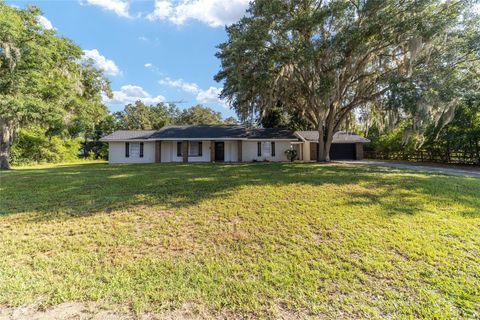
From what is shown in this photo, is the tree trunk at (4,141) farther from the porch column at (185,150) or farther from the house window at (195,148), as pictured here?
the house window at (195,148)

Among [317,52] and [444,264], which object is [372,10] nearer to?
[317,52]

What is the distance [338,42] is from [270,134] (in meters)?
11.2

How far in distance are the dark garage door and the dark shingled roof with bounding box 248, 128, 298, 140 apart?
6.33 metres

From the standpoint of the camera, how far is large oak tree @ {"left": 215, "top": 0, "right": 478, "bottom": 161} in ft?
33.6

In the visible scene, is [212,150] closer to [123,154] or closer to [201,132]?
[201,132]

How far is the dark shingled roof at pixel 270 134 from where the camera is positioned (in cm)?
2059

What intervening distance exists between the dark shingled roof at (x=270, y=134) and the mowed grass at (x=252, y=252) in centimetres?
1407

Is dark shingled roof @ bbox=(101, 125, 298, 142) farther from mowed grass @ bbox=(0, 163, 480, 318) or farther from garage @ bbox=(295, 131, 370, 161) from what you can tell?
mowed grass @ bbox=(0, 163, 480, 318)

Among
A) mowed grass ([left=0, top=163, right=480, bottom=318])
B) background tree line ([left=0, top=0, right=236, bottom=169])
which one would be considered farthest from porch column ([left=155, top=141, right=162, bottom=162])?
mowed grass ([left=0, top=163, right=480, bottom=318])

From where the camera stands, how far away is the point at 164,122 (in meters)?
41.8

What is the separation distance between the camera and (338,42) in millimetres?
10562

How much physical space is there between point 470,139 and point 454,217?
15526 millimetres

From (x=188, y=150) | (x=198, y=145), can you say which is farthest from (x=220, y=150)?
(x=188, y=150)

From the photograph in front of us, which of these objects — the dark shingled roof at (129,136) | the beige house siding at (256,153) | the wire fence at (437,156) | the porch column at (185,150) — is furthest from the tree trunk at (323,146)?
the dark shingled roof at (129,136)
